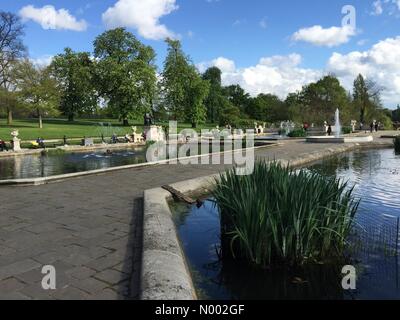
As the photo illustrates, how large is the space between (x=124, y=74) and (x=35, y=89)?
41.7ft

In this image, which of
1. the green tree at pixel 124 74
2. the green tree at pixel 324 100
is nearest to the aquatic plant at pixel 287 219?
the green tree at pixel 124 74

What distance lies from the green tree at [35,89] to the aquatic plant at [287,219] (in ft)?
146

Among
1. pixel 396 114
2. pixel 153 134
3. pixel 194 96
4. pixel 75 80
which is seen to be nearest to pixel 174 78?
pixel 194 96

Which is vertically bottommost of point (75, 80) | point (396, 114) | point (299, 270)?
point (299, 270)

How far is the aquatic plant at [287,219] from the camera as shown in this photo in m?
5.25

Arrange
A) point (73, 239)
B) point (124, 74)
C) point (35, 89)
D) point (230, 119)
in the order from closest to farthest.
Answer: point (73, 239) → point (35, 89) → point (124, 74) → point (230, 119)

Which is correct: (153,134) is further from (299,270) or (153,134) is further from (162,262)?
(162,262)

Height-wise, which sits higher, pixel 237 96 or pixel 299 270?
pixel 237 96

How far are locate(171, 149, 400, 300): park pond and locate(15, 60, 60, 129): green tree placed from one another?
43.2 meters

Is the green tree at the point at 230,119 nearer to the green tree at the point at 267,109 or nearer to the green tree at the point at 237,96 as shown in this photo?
the green tree at the point at 267,109

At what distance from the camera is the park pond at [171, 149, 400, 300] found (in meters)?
4.75

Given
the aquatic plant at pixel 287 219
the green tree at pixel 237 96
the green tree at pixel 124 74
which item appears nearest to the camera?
the aquatic plant at pixel 287 219

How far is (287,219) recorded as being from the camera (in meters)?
5.30
